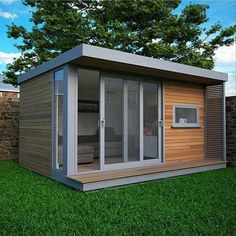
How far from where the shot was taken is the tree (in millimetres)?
11992

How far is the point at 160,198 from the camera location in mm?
4129

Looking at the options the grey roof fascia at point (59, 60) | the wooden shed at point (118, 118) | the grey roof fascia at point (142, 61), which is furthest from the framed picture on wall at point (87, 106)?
the grey roof fascia at point (142, 61)

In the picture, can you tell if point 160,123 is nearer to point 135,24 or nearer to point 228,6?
point 228,6

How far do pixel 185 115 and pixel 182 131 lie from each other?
0.46 m

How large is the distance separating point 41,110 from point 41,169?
137cm

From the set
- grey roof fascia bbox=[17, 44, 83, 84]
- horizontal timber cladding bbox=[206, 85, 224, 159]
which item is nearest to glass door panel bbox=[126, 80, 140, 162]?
grey roof fascia bbox=[17, 44, 83, 84]

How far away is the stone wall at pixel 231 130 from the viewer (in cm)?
736

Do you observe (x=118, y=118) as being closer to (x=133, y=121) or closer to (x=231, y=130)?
(x=133, y=121)

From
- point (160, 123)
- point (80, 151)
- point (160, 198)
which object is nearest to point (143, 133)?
point (160, 123)

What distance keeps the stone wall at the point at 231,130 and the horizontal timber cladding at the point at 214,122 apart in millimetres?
487

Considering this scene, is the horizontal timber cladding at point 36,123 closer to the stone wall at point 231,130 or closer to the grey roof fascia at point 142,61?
the grey roof fascia at point 142,61

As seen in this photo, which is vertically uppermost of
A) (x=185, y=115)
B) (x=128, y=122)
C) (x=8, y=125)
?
(x=185, y=115)

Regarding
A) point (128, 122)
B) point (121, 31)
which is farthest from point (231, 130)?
point (121, 31)

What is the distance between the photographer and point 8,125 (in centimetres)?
862
